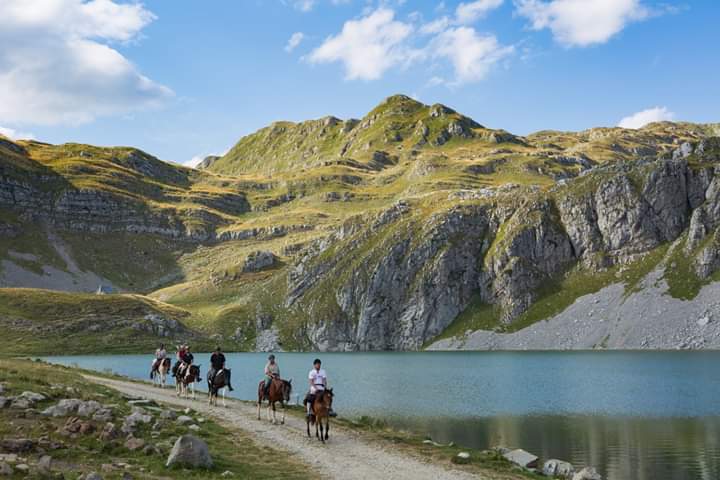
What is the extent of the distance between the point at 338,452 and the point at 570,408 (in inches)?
1509

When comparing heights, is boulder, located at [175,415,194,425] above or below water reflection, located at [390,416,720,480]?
above

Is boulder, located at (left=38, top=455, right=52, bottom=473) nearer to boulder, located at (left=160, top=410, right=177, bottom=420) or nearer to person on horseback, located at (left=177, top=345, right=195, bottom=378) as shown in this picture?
boulder, located at (left=160, top=410, right=177, bottom=420)

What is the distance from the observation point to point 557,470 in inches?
1265

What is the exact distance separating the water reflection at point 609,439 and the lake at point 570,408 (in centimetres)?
7

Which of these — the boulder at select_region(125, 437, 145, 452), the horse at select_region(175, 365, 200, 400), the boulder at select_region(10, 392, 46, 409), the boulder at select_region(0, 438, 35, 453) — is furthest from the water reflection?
the boulder at select_region(0, 438, 35, 453)

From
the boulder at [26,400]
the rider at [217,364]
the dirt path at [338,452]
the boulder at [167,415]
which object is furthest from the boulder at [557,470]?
the boulder at [26,400]

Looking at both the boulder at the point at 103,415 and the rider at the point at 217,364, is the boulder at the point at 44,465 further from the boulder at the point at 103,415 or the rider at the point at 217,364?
the rider at the point at 217,364

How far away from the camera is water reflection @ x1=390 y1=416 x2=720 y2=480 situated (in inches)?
1435

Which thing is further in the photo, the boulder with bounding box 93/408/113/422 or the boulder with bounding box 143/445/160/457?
the boulder with bounding box 93/408/113/422

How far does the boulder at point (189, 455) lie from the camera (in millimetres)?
22903

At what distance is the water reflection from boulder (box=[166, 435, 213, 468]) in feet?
78.1

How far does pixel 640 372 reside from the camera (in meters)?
94.5

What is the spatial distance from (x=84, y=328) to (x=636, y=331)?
547 feet

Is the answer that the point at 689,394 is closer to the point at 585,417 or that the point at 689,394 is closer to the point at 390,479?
the point at 585,417
